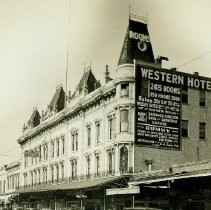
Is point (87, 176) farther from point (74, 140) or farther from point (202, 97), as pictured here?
point (202, 97)

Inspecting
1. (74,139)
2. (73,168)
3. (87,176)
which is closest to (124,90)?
(87,176)

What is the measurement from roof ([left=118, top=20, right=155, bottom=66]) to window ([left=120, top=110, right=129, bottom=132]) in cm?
383

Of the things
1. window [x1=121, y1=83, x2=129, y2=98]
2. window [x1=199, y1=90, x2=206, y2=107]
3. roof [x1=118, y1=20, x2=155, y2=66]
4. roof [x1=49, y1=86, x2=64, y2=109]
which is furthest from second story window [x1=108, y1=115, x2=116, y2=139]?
roof [x1=49, y1=86, x2=64, y2=109]

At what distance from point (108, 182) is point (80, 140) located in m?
10.5

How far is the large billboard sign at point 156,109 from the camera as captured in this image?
3300cm

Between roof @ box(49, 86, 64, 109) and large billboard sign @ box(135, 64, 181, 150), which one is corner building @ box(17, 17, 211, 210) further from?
roof @ box(49, 86, 64, 109)

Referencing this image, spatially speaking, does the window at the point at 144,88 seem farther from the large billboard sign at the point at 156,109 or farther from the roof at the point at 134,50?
the roof at the point at 134,50

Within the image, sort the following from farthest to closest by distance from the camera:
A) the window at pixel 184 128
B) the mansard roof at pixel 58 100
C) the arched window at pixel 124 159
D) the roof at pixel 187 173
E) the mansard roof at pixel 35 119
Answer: the mansard roof at pixel 35 119, the mansard roof at pixel 58 100, the window at pixel 184 128, the arched window at pixel 124 159, the roof at pixel 187 173

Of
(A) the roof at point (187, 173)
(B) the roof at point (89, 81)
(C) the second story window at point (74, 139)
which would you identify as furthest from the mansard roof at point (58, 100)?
(A) the roof at point (187, 173)

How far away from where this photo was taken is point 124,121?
32.9m

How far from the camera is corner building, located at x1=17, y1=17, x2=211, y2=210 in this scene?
107 feet

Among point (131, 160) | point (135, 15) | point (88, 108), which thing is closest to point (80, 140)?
point (88, 108)

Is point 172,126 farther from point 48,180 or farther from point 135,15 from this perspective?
point 48,180

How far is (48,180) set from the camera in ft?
156
